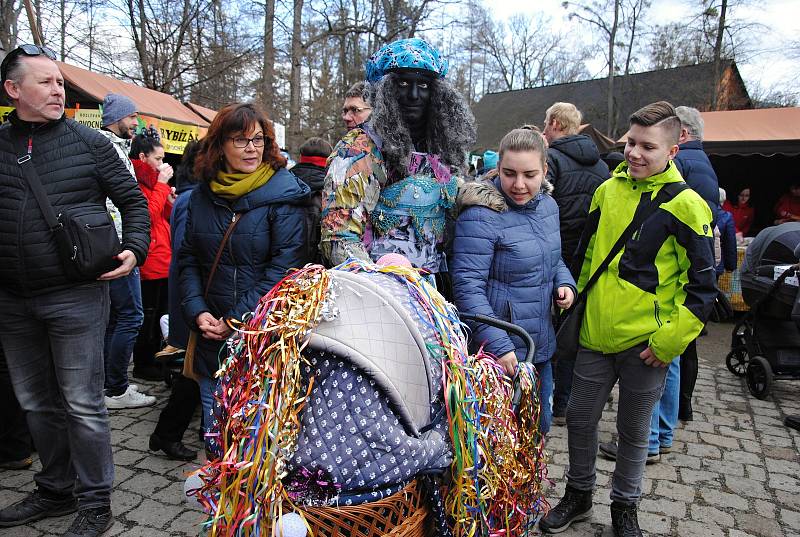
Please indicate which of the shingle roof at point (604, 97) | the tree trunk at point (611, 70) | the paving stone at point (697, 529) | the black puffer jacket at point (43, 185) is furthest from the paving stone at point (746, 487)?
the tree trunk at point (611, 70)

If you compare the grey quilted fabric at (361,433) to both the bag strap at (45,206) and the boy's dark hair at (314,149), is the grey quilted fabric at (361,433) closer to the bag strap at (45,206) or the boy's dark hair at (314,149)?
the bag strap at (45,206)

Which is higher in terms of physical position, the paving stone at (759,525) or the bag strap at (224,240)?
the bag strap at (224,240)

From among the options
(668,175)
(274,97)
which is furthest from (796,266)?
(274,97)

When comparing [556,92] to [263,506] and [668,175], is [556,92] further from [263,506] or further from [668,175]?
[263,506]

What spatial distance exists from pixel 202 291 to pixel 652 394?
227 centimetres

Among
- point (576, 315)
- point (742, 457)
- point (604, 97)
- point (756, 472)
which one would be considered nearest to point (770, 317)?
point (742, 457)

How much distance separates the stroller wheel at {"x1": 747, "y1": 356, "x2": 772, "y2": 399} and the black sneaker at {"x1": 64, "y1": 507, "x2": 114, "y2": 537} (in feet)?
17.2

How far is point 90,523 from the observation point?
2.82 m

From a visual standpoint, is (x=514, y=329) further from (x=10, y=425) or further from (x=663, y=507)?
(x=10, y=425)

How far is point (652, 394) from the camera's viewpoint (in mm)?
2861

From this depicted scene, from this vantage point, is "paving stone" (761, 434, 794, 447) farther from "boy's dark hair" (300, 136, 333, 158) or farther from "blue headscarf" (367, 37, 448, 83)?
"boy's dark hair" (300, 136, 333, 158)

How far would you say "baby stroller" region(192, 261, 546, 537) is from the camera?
61.4 inches

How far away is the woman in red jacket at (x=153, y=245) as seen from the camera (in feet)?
15.4

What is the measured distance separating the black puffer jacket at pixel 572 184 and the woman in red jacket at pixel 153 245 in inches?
121
